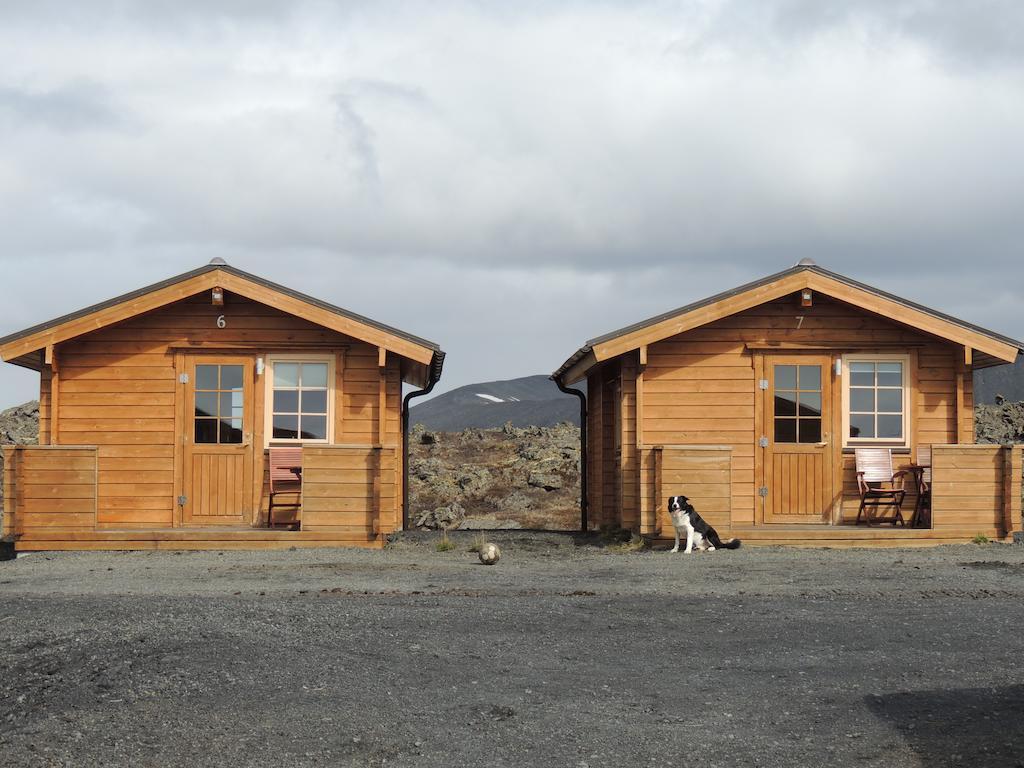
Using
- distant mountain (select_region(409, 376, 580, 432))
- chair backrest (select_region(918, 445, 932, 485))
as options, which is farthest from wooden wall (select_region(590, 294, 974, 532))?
distant mountain (select_region(409, 376, 580, 432))

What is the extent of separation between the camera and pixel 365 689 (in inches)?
229

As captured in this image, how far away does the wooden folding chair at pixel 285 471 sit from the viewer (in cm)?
1391

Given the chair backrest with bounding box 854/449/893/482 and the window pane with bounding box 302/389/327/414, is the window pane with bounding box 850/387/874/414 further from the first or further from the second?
the window pane with bounding box 302/389/327/414

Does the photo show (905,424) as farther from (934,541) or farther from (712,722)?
(712,722)

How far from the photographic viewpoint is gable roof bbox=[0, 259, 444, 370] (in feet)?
44.9

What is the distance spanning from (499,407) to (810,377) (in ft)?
105

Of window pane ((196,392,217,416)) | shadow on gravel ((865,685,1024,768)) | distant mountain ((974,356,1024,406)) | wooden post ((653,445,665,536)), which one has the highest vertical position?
distant mountain ((974,356,1024,406))

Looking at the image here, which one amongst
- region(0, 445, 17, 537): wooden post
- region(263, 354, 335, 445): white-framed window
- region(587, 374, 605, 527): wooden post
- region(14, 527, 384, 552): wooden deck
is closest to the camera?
region(0, 445, 17, 537): wooden post

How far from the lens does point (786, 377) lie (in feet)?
46.9

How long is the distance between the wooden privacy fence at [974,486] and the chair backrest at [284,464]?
7302 millimetres

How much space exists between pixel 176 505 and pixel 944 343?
9.36m

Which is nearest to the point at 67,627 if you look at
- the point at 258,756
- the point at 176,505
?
the point at 258,756

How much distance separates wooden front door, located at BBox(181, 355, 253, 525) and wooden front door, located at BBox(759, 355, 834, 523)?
20.2ft

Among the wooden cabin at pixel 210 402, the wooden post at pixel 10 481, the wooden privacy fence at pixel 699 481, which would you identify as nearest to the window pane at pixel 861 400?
the wooden privacy fence at pixel 699 481
